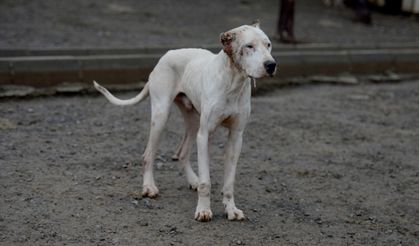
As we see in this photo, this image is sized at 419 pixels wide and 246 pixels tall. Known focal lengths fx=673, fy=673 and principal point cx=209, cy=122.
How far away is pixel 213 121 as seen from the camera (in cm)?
469

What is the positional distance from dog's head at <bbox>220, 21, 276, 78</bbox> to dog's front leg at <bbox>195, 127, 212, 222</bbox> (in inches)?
23.1

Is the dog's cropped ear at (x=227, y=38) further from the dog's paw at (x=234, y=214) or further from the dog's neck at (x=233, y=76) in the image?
the dog's paw at (x=234, y=214)

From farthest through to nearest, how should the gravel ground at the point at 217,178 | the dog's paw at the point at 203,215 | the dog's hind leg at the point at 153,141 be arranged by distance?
the dog's hind leg at the point at 153,141, the dog's paw at the point at 203,215, the gravel ground at the point at 217,178

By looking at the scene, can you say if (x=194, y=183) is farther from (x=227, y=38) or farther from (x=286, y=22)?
(x=286, y=22)

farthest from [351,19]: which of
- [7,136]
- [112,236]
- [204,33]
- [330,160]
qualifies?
[112,236]

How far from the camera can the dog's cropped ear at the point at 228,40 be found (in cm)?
445

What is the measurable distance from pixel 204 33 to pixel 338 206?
8.11 metres

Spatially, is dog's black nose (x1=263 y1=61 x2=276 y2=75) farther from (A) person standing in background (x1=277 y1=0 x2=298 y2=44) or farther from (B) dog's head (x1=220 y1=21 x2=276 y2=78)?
(A) person standing in background (x1=277 y1=0 x2=298 y2=44)

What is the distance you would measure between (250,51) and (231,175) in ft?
3.16

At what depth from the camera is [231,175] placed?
4824mm

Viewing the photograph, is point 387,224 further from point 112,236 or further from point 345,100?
point 345,100

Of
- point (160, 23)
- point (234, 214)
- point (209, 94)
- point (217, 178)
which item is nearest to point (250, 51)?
point (209, 94)

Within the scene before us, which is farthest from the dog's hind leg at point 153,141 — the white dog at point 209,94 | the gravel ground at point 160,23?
the gravel ground at point 160,23

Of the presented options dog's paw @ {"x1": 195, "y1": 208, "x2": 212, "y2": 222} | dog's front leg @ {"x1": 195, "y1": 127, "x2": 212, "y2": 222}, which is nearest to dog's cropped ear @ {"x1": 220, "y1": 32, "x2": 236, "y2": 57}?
dog's front leg @ {"x1": 195, "y1": 127, "x2": 212, "y2": 222}
